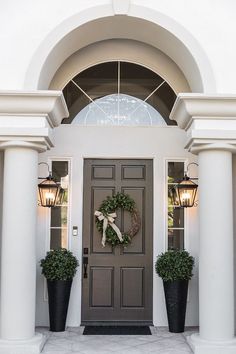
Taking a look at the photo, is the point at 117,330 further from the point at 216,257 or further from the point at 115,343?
the point at 216,257

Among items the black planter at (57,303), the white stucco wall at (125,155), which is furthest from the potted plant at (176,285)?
the black planter at (57,303)

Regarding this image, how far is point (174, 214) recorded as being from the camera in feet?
24.6

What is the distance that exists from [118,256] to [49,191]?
146cm

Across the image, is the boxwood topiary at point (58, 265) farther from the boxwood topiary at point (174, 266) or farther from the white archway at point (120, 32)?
the white archway at point (120, 32)

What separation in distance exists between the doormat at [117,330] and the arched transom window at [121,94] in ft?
10.1

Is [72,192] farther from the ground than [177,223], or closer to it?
farther from the ground

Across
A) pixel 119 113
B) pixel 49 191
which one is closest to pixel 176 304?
pixel 49 191


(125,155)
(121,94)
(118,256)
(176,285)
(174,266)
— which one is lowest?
(176,285)

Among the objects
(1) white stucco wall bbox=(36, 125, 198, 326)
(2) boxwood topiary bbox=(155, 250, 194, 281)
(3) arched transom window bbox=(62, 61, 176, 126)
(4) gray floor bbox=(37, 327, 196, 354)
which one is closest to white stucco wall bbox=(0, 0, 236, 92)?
(3) arched transom window bbox=(62, 61, 176, 126)

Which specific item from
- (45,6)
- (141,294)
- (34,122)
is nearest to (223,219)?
(141,294)

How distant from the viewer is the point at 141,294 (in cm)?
738

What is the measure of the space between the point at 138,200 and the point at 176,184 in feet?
2.09

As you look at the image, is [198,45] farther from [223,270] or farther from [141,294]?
[141,294]

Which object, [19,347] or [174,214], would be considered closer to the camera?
[19,347]
